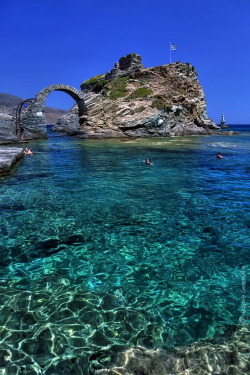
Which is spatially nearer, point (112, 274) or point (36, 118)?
point (112, 274)

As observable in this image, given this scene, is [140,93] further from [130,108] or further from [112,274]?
[112,274]

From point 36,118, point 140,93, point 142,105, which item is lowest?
point 36,118

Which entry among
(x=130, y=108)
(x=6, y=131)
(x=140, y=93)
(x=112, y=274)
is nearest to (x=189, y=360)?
(x=112, y=274)

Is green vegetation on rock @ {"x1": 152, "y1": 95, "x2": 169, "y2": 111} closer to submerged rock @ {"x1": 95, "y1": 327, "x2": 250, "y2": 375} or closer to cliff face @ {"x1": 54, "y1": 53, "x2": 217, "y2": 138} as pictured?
cliff face @ {"x1": 54, "y1": 53, "x2": 217, "y2": 138}

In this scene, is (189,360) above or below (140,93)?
below

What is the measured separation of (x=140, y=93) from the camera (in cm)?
5538

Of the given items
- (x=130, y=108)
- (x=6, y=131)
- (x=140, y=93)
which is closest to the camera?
(x=6, y=131)

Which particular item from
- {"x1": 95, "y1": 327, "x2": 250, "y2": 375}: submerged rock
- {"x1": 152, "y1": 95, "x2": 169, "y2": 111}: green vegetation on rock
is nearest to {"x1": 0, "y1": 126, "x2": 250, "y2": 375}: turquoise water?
{"x1": 95, "y1": 327, "x2": 250, "y2": 375}: submerged rock

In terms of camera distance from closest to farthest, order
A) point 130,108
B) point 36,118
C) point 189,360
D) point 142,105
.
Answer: point 189,360 < point 36,118 < point 130,108 < point 142,105

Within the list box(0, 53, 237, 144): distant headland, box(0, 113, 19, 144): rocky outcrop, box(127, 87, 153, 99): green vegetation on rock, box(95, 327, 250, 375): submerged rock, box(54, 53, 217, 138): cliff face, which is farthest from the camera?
box(127, 87, 153, 99): green vegetation on rock

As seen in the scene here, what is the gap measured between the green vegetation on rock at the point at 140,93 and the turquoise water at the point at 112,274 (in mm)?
46833

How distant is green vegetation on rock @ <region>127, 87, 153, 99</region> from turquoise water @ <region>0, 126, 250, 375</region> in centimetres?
4683

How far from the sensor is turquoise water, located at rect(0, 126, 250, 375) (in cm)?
413

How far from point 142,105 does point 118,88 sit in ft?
33.0
